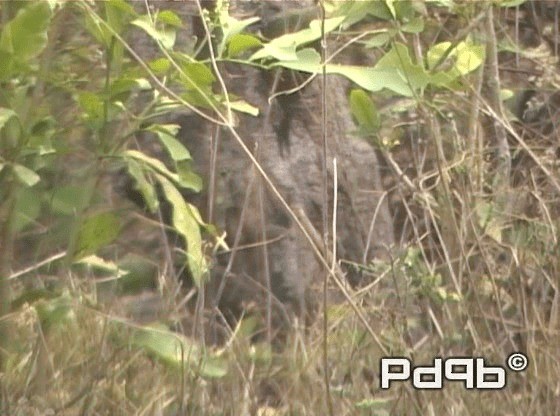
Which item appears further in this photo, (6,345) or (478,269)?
(478,269)

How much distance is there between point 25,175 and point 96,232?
0.66 feet

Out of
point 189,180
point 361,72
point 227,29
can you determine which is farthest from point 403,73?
point 189,180

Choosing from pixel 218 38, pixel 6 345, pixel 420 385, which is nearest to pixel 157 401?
pixel 6 345

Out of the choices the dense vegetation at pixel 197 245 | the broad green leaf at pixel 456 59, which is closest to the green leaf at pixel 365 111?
the dense vegetation at pixel 197 245

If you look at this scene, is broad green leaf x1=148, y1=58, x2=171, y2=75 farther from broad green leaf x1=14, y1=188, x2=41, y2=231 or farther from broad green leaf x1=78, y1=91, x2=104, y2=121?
broad green leaf x1=14, y1=188, x2=41, y2=231

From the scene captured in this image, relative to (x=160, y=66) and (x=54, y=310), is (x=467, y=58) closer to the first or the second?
(x=160, y=66)

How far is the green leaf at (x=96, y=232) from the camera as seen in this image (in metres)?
2.01

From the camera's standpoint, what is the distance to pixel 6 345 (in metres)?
2.02

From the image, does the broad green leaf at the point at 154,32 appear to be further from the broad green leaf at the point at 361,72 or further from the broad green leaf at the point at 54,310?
the broad green leaf at the point at 54,310

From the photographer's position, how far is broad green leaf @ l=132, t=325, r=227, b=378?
1981 millimetres

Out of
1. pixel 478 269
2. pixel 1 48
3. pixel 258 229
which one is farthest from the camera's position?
pixel 258 229

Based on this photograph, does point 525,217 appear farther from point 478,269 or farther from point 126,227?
point 126,227

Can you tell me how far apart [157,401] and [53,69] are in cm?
55

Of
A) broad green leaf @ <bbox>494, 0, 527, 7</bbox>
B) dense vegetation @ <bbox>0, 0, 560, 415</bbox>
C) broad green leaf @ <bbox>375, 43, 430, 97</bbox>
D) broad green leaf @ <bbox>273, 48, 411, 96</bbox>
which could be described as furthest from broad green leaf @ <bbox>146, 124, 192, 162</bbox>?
broad green leaf @ <bbox>494, 0, 527, 7</bbox>
